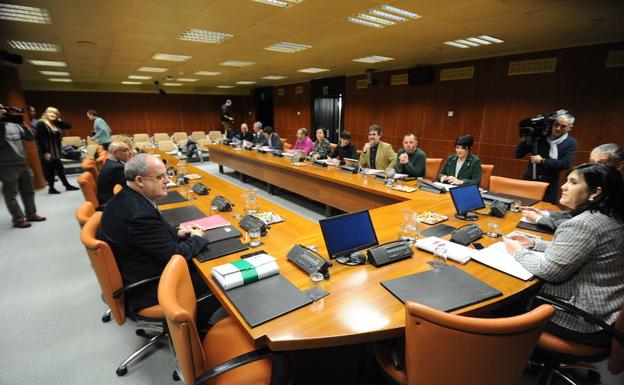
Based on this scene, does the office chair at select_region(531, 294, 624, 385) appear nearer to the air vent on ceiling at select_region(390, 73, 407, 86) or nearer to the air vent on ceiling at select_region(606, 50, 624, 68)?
the air vent on ceiling at select_region(606, 50, 624, 68)

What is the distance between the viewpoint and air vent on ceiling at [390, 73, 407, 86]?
7.63 m

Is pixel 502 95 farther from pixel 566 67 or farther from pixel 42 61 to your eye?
pixel 42 61

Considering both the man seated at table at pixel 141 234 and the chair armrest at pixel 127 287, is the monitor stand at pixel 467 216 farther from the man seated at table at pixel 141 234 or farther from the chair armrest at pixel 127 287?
the chair armrest at pixel 127 287

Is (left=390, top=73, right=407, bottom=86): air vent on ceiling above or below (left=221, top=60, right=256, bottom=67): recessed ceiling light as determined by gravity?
below

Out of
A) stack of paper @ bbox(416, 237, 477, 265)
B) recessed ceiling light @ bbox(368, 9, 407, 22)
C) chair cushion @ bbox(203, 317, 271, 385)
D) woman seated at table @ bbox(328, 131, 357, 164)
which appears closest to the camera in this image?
chair cushion @ bbox(203, 317, 271, 385)

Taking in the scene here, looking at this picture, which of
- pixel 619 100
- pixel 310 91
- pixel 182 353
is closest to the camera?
pixel 182 353

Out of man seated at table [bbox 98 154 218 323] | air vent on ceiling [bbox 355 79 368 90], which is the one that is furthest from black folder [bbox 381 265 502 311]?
air vent on ceiling [bbox 355 79 368 90]

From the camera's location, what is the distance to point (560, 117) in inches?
126

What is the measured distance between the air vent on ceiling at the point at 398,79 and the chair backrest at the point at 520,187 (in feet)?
→ 17.4

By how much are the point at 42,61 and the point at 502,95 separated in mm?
9952

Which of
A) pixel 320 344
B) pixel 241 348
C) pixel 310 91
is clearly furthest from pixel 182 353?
pixel 310 91

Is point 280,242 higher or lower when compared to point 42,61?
lower

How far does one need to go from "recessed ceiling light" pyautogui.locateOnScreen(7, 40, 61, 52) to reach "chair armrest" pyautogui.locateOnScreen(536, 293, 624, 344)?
713cm

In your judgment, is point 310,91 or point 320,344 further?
point 310,91
